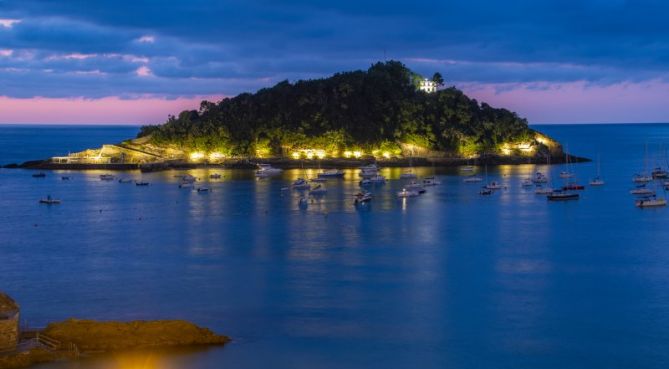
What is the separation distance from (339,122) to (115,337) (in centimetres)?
10123

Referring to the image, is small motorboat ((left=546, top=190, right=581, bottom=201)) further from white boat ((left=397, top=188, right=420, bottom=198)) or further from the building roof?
the building roof

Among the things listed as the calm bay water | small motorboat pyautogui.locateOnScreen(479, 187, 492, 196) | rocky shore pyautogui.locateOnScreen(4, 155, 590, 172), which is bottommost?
the calm bay water

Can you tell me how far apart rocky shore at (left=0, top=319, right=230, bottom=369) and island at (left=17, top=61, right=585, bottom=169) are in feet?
295

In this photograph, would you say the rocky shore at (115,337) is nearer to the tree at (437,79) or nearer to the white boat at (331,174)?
the white boat at (331,174)

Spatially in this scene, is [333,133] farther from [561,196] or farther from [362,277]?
[362,277]

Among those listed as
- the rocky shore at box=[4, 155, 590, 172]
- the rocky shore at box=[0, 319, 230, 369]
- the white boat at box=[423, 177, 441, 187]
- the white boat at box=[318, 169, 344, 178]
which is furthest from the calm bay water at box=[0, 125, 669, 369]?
the rocky shore at box=[4, 155, 590, 172]

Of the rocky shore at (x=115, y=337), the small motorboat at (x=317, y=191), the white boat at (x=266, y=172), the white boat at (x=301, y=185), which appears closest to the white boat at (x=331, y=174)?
the white boat at (x=266, y=172)

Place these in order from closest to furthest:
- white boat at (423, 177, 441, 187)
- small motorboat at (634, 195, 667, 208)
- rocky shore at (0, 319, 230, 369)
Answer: rocky shore at (0, 319, 230, 369) < small motorboat at (634, 195, 667, 208) < white boat at (423, 177, 441, 187)

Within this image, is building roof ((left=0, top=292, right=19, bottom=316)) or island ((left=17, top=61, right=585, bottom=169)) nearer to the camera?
building roof ((left=0, top=292, right=19, bottom=316))

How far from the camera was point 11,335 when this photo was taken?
2106 cm

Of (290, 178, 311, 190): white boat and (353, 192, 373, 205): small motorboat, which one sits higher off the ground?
(290, 178, 311, 190): white boat

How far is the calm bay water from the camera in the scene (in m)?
25.5

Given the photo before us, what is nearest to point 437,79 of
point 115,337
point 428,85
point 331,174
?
point 428,85

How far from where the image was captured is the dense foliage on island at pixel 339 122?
120 meters
